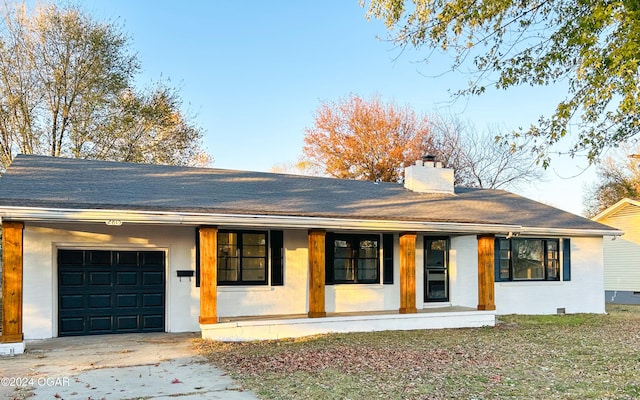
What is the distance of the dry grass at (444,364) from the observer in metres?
6.16

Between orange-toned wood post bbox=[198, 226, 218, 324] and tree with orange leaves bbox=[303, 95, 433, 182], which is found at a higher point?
tree with orange leaves bbox=[303, 95, 433, 182]

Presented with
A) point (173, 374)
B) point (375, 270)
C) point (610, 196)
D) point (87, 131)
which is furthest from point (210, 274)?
point (610, 196)

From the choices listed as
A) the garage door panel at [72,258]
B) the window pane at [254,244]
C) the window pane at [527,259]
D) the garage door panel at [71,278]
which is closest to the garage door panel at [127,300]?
the garage door panel at [71,278]

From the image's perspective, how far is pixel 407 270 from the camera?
11547 millimetres

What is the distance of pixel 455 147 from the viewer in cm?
3353

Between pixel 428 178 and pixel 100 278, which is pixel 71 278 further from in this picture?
pixel 428 178

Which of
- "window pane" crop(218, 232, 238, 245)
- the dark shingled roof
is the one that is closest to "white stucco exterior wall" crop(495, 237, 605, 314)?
the dark shingled roof

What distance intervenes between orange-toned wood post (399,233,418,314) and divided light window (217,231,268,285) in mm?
3109

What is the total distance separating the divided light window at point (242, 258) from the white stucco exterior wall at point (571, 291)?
21.7 ft

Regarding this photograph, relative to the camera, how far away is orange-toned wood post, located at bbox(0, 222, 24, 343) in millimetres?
8352

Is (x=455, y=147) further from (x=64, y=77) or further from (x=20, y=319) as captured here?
(x=20, y=319)

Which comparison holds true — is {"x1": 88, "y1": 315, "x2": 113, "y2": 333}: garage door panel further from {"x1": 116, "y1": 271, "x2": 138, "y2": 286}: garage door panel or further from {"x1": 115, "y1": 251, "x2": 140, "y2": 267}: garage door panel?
{"x1": 115, "y1": 251, "x2": 140, "y2": 267}: garage door panel

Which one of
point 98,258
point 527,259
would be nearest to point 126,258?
point 98,258

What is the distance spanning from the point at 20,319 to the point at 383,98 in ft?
95.5
